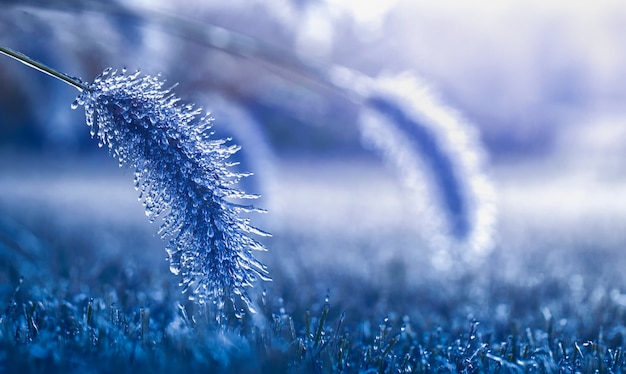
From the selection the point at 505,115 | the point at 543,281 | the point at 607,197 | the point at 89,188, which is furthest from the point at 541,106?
the point at 543,281

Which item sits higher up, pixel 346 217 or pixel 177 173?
pixel 346 217

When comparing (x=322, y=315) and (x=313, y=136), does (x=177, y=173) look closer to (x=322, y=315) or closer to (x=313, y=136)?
(x=322, y=315)

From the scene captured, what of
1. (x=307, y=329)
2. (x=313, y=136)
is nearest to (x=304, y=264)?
(x=307, y=329)

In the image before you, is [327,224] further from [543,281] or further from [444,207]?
[444,207]

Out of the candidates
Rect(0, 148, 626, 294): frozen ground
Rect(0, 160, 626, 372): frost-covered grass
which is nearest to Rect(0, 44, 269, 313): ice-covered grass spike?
Rect(0, 160, 626, 372): frost-covered grass

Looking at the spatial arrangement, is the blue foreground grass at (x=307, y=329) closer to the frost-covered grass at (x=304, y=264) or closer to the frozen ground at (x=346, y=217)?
the frost-covered grass at (x=304, y=264)

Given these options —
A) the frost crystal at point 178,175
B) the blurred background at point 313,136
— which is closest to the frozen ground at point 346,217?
the blurred background at point 313,136
